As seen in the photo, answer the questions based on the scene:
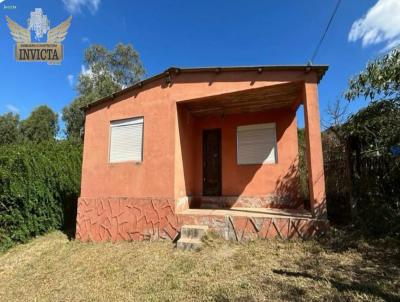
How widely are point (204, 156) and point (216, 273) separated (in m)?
4.89

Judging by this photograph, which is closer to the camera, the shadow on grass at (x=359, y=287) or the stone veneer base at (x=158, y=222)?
the shadow on grass at (x=359, y=287)

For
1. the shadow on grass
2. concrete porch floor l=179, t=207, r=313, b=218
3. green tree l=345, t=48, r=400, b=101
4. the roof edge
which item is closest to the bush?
the roof edge

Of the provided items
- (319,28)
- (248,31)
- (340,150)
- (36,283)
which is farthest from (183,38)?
(36,283)

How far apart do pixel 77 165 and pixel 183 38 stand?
366 inches

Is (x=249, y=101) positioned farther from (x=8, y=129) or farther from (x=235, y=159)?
(x=8, y=129)

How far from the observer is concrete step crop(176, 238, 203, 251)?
17.6ft

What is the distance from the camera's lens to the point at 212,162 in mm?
8547

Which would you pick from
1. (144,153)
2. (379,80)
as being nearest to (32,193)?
(144,153)

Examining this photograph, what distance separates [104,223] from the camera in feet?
22.9

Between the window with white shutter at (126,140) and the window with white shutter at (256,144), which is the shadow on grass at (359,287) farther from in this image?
the window with white shutter at (126,140)

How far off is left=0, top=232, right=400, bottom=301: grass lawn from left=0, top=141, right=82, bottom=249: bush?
1536mm

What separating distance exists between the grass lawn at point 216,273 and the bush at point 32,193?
154cm

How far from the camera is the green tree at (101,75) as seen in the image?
2073 centimetres

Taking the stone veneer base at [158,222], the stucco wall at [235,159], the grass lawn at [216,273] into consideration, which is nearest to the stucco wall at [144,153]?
the stone veneer base at [158,222]
